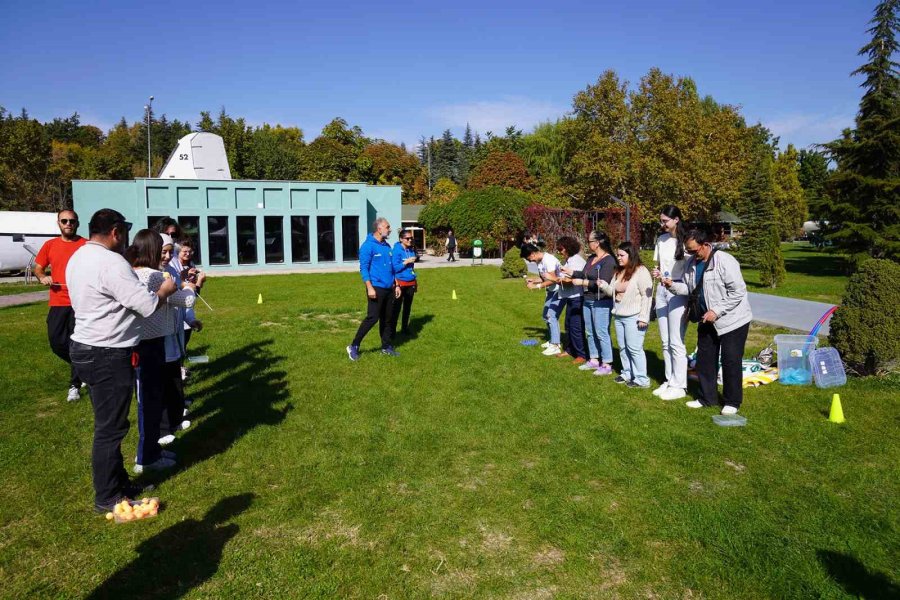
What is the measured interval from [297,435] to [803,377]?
598 centimetres

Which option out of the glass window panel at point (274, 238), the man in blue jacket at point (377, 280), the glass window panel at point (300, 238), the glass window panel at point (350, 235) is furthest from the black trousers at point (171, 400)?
the glass window panel at point (350, 235)

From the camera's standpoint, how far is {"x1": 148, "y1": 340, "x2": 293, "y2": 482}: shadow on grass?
5.24 meters

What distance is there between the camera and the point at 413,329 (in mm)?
11078

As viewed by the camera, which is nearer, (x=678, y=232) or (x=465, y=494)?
(x=465, y=494)

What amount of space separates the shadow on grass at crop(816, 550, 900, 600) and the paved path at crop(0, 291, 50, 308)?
720 inches

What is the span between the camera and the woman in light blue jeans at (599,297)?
24.6 feet

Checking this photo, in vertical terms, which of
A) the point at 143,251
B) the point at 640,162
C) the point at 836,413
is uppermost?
the point at 640,162

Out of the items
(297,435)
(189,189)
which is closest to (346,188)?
(189,189)

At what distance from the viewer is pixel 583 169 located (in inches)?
1465

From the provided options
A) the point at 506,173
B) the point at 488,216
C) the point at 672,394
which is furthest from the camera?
the point at 506,173

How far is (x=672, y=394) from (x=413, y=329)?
5.60 metres

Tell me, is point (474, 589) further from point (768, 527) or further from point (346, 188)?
point (346, 188)

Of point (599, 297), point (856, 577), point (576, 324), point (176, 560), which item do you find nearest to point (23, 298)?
point (576, 324)

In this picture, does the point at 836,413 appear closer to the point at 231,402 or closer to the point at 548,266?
the point at 548,266
